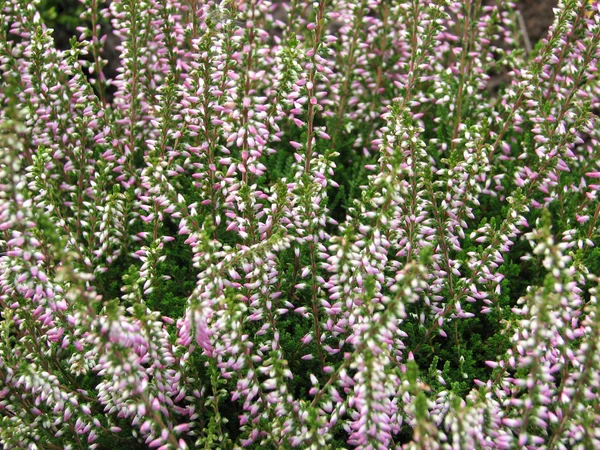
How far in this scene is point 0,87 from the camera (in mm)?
4816

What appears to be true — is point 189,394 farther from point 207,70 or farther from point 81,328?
point 207,70

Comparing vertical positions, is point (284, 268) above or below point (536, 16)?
below

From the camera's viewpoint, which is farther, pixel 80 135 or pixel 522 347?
pixel 80 135

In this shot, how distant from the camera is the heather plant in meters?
2.77

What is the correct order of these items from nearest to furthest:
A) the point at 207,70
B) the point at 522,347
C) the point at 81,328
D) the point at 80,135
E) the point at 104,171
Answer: the point at 522,347 → the point at 81,328 → the point at 207,70 → the point at 104,171 → the point at 80,135

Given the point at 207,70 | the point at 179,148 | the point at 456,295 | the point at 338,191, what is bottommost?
the point at 338,191

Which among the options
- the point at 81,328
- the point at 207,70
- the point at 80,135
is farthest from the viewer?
the point at 80,135

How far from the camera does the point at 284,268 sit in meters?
4.25

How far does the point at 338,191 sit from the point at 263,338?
5.92ft

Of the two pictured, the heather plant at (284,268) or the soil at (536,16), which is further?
the soil at (536,16)

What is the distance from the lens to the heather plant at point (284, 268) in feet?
9.10

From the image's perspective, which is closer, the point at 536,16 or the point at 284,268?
the point at 284,268

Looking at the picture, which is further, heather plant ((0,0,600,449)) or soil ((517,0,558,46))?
soil ((517,0,558,46))

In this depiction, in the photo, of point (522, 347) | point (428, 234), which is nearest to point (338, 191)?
point (428, 234)
